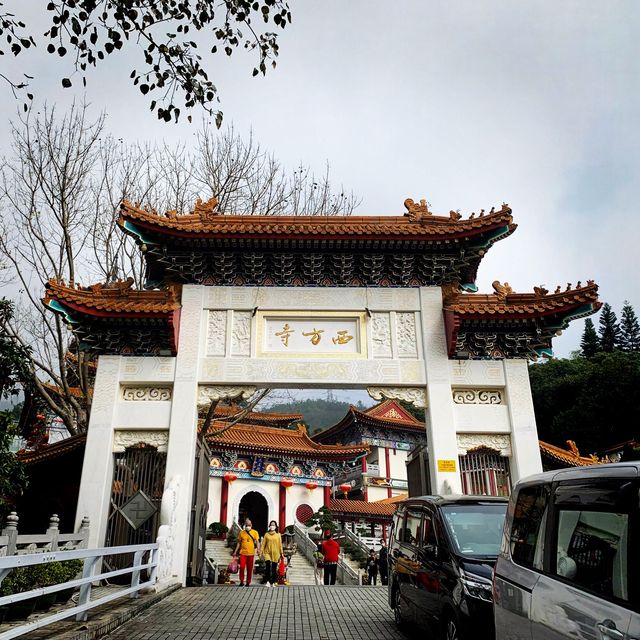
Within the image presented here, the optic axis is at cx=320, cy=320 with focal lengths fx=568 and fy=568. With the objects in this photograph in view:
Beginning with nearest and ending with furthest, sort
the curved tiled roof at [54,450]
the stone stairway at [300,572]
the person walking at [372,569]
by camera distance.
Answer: the curved tiled roof at [54,450]
the person walking at [372,569]
the stone stairway at [300,572]

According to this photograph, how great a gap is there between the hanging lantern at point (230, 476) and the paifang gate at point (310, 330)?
1741cm

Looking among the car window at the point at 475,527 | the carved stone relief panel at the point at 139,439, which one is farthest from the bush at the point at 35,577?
the car window at the point at 475,527

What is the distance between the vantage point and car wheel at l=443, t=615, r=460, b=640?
4.61 m

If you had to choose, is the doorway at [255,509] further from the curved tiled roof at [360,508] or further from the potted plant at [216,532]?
the potted plant at [216,532]

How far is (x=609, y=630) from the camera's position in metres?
2.52

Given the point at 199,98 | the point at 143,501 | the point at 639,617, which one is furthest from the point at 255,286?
the point at 639,617

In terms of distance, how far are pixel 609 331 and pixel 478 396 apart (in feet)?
160

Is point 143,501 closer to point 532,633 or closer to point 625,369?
point 532,633

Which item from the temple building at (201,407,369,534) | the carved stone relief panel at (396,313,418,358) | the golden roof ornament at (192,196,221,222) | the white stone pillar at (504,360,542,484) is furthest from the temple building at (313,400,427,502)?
the golden roof ornament at (192,196,221,222)

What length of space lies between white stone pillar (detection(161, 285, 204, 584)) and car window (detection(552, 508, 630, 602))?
717 centimetres

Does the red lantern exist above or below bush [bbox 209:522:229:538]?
above

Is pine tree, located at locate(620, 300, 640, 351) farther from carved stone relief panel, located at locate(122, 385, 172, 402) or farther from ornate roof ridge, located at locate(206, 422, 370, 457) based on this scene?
carved stone relief panel, located at locate(122, 385, 172, 402)

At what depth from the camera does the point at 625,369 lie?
114ft

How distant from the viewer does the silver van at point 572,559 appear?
254 centimetres
